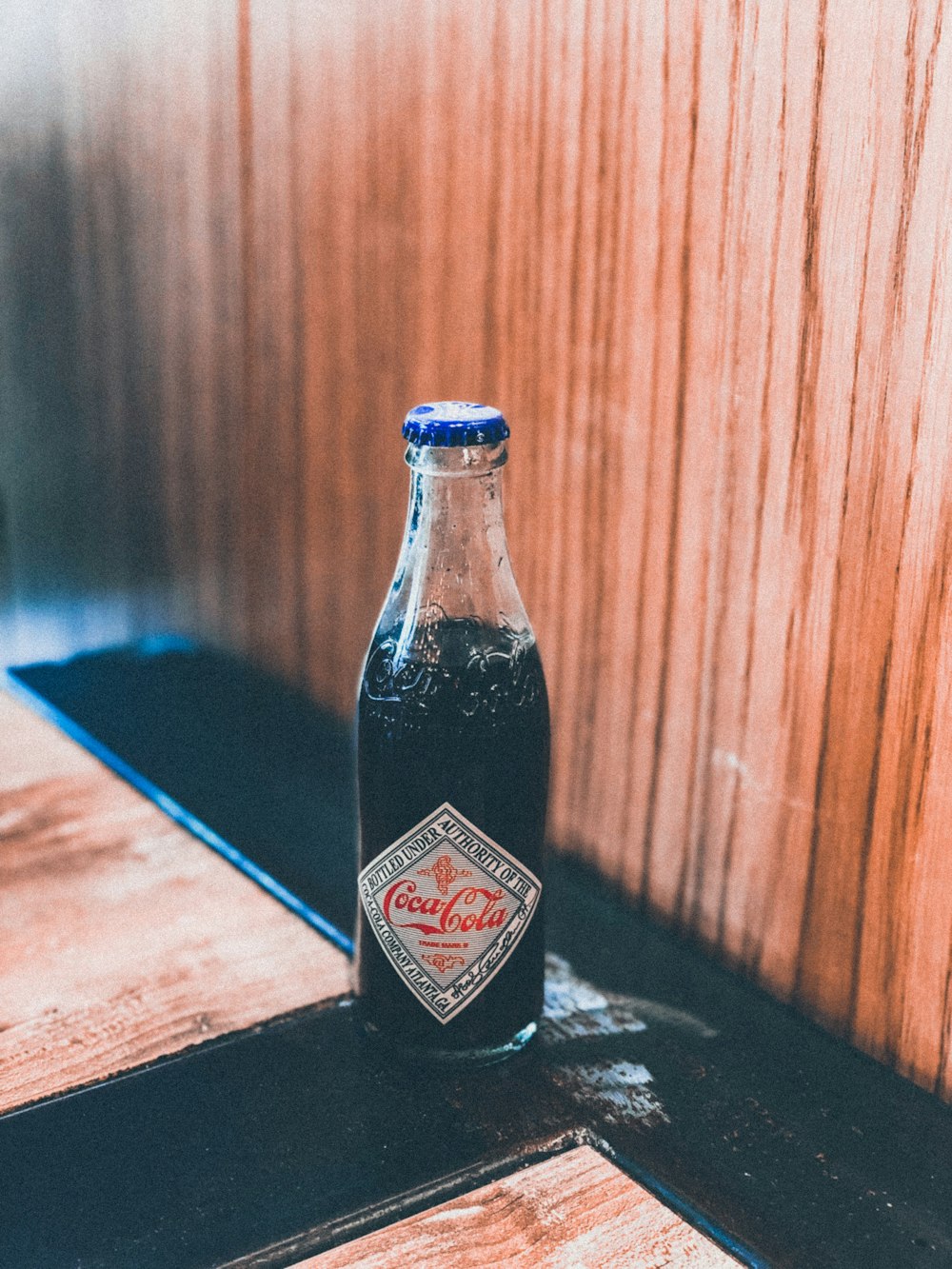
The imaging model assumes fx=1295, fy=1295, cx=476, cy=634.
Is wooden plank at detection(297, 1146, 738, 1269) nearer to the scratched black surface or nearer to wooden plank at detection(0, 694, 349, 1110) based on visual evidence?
the scratched black surface

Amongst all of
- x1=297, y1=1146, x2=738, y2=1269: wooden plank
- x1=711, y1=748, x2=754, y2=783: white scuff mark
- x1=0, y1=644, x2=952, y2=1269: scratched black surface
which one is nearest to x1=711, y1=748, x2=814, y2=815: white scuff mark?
x1=711, y1=748, x2=754, y2=783: white scuff mark

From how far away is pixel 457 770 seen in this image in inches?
25.8

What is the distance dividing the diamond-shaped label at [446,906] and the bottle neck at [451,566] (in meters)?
0.10

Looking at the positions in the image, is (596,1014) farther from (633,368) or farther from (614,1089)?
(633,368)

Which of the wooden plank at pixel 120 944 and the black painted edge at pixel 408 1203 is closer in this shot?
the black painted edge at pixel 408 1203

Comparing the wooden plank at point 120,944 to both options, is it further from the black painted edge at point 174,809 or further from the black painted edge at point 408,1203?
the black painted edge at point 408,1203

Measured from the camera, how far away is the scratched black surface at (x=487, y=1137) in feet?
1.87

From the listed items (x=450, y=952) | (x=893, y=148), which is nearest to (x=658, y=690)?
(x=450, y=952)

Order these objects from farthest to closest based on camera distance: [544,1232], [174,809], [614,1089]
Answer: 1. [174,809]
2. [614,1089]
3. [544,1232]

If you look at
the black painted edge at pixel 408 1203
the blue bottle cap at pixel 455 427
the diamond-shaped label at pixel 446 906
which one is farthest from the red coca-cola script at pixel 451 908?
the blue bottle cap at pixel 455 427

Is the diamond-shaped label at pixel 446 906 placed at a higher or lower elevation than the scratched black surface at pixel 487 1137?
higher

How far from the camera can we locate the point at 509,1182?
0.60 m

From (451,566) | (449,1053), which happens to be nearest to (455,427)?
(451,566)

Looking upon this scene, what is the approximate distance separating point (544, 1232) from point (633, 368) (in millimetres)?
478
